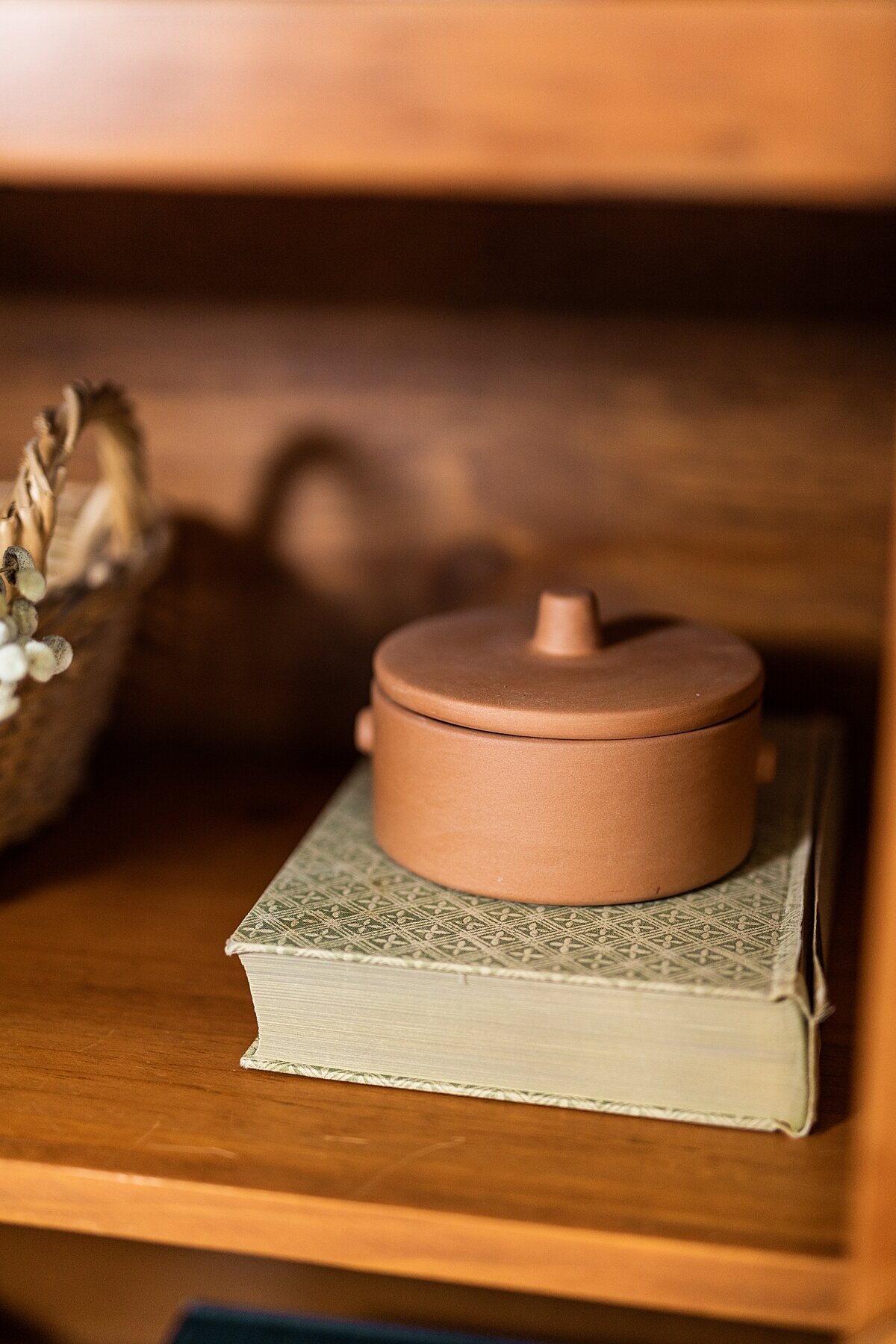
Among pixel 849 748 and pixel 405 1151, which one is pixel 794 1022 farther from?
pixel 849 748

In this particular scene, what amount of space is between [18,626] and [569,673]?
213 mm

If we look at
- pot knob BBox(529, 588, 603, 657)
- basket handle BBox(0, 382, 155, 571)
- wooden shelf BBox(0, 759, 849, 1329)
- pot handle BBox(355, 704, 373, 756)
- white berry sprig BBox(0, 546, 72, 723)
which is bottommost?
wooden shelf BBox(0, 759, 849, 1329)

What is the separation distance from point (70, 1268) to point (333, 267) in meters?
0.66

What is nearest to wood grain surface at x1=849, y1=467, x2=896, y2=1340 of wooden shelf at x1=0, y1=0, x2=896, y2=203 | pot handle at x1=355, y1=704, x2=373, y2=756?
wooden shelf at x1=0, y1=0, x2=896, y2=203

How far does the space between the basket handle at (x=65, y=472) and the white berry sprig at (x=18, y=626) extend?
1cm

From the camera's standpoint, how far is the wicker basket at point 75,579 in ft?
1.56

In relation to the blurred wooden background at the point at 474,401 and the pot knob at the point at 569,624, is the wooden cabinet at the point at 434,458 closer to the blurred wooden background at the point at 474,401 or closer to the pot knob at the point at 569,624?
the blurred wooden background at the point at 474,401

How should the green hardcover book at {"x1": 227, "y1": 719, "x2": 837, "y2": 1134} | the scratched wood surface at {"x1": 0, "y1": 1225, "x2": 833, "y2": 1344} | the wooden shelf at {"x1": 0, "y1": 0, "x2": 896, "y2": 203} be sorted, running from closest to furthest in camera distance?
the wooden shelf at {"x1": 0, "y1": 0, "x2": 896, "y2": 203} < the green hardcover book at {"x1": 227, "y1": 719, "x2": 837, "y2": 1134} < the scratched wood surface at {"x1": 0, "y1": 1225, "x2": 833, "y2": 1344}

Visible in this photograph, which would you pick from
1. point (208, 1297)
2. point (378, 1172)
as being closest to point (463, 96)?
point (378, 1172)

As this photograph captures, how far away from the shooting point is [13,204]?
701mm

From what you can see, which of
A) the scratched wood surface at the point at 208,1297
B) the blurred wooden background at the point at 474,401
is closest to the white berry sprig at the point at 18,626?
the blurred wooden background at the point at 474,401

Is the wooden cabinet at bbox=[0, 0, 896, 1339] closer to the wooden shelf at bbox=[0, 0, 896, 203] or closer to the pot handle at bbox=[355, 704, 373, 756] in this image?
the wooden shelf at bbox=[0, 0, 896, 203]

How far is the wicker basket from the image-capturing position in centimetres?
48

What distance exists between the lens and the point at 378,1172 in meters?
0.42
